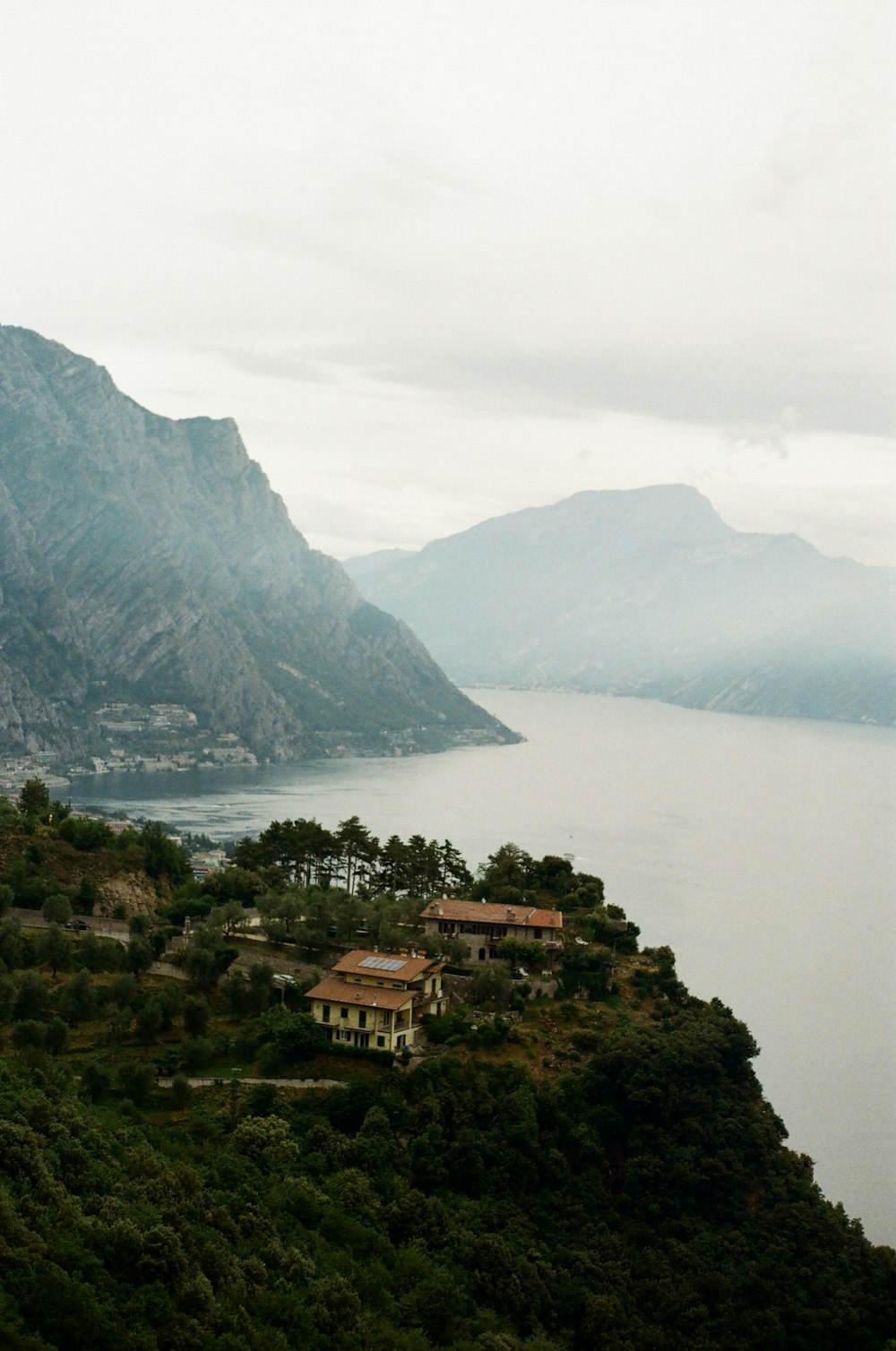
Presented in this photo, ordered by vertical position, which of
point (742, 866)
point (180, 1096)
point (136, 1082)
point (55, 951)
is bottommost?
point (742, 866)

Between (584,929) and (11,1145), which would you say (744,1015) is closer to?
(584,929)

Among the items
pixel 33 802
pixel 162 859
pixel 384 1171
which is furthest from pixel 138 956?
pixel 33 802

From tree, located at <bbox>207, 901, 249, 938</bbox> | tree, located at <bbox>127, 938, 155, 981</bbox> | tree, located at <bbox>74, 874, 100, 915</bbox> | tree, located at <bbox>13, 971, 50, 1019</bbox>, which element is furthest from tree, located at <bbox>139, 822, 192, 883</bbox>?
tree, located at <bbox>13, 971, 50, 1019</bbox>

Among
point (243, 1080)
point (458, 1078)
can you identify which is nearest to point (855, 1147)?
point (458, 1078)

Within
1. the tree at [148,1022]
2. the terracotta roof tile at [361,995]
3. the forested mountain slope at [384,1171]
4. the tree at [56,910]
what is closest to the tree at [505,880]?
the forested mountain slope at [384,1171]

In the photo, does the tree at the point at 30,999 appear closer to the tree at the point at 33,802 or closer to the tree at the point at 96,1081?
the tree at the point at 96,1081

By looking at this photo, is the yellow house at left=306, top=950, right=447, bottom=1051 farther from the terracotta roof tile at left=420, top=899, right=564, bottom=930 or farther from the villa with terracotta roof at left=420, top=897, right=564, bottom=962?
the terracotta roof tile at left=420, top=899, right=564, bottom=930

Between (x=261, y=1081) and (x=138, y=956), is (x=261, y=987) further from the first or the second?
(x=261, y=1081)

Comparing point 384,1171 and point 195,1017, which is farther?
point 195,1017
